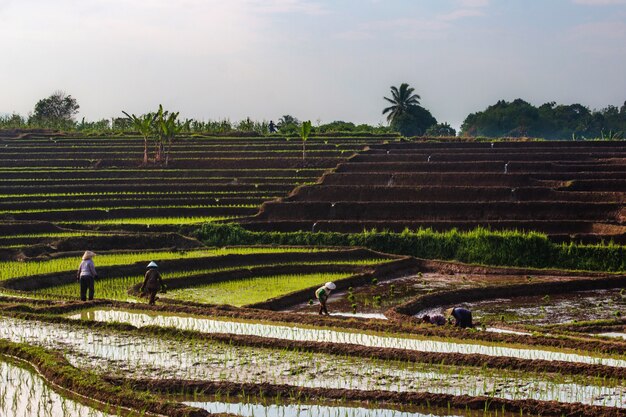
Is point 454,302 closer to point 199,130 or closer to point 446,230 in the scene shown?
point 446,230

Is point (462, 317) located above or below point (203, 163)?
below

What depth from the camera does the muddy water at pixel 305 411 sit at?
29.2 feet

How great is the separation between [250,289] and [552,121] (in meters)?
66.8

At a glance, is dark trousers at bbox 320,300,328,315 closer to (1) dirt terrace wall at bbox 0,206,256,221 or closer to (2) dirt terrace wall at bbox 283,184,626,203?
(1) dirt terrace wall at bbox 0,206,256,221

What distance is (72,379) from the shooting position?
32.4 ft

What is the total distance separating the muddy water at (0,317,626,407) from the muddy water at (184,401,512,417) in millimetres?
655

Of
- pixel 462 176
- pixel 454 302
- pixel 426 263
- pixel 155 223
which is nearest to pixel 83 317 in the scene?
pixel 454 302

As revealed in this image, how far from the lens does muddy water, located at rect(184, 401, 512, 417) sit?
8914mm

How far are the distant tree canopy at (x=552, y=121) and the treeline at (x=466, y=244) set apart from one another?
56.1m

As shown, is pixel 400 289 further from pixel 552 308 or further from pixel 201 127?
pixel 201 127

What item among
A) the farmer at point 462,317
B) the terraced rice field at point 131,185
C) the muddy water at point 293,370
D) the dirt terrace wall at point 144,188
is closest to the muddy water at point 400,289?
the farmer at point 462,317

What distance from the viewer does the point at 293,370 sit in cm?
1067

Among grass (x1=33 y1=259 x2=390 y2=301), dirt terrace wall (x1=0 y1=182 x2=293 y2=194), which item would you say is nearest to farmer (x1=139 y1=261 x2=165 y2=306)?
grass (x1=33 y1=259 x2=390 y2=301)

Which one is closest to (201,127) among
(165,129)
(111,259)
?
(165,129)
